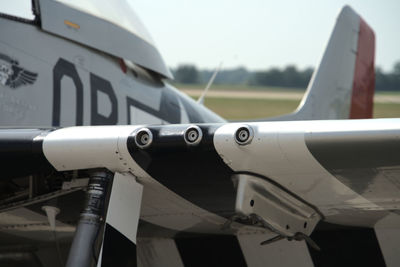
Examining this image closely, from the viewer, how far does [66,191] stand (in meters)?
3.47

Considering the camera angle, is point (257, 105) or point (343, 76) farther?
point (257, 105)

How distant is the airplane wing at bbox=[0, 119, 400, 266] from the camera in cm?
297

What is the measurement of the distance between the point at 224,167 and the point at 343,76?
15.0 ft

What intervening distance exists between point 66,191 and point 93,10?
57.9 inches

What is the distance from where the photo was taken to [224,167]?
10.3ft

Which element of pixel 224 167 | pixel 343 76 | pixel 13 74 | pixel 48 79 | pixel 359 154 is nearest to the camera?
pixel 359 154

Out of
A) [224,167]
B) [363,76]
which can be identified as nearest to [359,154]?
[224,167]

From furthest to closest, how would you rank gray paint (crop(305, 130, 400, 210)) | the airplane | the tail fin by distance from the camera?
the tail fin → the airplane → gray paint (crop(305, 130, 400, 210))

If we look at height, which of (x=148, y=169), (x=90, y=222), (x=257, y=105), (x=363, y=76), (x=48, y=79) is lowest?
(x=257, y=105)

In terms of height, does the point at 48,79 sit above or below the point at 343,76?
above

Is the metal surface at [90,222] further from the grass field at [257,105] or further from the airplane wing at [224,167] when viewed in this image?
the grass field at [257,105]

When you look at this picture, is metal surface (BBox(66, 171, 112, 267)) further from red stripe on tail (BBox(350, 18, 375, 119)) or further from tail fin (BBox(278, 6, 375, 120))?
red stripe on tail (BBox(350, 18, 375, 119))

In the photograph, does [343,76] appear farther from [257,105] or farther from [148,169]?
[257,105]

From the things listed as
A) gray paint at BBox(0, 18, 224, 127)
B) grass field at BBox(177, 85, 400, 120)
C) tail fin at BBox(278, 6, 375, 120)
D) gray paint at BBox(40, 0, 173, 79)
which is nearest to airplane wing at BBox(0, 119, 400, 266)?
gray paint at BBox(0, 18, 224, 127)
